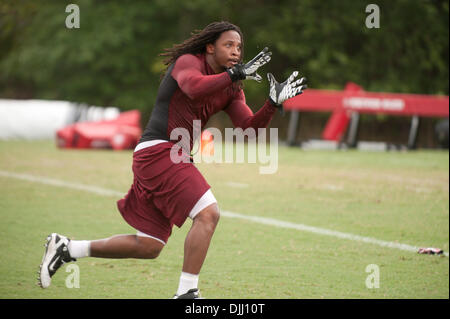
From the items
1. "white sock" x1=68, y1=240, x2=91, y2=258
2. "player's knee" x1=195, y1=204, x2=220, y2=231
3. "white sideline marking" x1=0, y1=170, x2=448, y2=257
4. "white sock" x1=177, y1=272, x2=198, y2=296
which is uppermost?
"player's knee" x1=195, y1=204, x2=220, y2=231

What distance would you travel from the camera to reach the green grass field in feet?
18.2

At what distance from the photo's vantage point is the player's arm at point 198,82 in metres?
4.33

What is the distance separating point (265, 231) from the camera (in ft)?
26.0

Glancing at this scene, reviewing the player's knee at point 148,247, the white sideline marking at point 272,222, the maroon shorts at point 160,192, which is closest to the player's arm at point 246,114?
the maroon shorts at point 160,192

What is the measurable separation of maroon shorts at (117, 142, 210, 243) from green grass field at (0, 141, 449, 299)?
77 centimetres

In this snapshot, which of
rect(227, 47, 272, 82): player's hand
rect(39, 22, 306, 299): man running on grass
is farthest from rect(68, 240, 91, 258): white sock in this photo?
rect(227, 47, 272, 82): player's hand

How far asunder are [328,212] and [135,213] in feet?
16.2

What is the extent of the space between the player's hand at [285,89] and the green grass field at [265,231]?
1583mm

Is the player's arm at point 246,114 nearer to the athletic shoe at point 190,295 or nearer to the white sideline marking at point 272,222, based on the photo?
the athletic shoe at point 190,295

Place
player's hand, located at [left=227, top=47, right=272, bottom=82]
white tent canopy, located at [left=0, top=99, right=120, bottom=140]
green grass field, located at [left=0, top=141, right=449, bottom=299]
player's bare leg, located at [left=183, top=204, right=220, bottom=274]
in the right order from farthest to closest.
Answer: white tent canopy, located at [left=0, top=99, right=120, bottom=140] < green grass field, located at [left=0, top=141, right=449, bottom=299] < player's bare leg, located at [left=183, top=204, right=220, bottom=274] < player's hand, located at [left=227, top=47, right=272, bottom=82]

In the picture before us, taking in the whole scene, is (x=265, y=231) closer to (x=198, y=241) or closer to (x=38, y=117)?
(x=198, y=241)

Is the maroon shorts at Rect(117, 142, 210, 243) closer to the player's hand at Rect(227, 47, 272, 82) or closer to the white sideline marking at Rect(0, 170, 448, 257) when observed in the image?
the player's hand at Rect(227, 47, 272, 82)

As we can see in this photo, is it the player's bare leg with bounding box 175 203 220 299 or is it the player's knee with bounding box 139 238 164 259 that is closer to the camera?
the player's bare leg with bounding box 175 203 220 299
